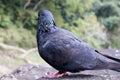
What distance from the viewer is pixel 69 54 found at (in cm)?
388

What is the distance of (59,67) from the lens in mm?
3939

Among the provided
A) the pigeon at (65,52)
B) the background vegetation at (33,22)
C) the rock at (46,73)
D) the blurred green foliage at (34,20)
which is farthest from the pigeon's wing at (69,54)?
the blurred green foliage at (34,20)

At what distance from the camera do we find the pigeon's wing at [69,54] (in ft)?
12.7

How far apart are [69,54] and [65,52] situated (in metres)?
0.04

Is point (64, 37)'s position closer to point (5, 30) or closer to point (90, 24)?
point (5, 30)

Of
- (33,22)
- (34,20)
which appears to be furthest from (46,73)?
(33,22)

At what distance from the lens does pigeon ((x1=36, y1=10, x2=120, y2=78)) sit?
3875 mm

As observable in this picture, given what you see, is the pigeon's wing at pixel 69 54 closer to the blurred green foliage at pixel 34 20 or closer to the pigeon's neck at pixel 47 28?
the pigeon's neck at pixel 47 28

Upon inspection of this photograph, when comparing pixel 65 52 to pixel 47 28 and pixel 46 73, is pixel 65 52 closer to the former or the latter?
pixel 47 28

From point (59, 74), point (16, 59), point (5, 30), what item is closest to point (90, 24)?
point (5, 30)

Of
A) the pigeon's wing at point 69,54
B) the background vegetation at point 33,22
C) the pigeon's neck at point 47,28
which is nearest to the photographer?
the pigeon's wing at point 69,54

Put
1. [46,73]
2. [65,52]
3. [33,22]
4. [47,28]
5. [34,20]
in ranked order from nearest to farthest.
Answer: [65,52], [47,28], [46,73], [34,20], [33,22]

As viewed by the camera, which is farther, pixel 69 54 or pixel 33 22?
pixel 33 22

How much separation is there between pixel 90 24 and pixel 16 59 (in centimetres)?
625
